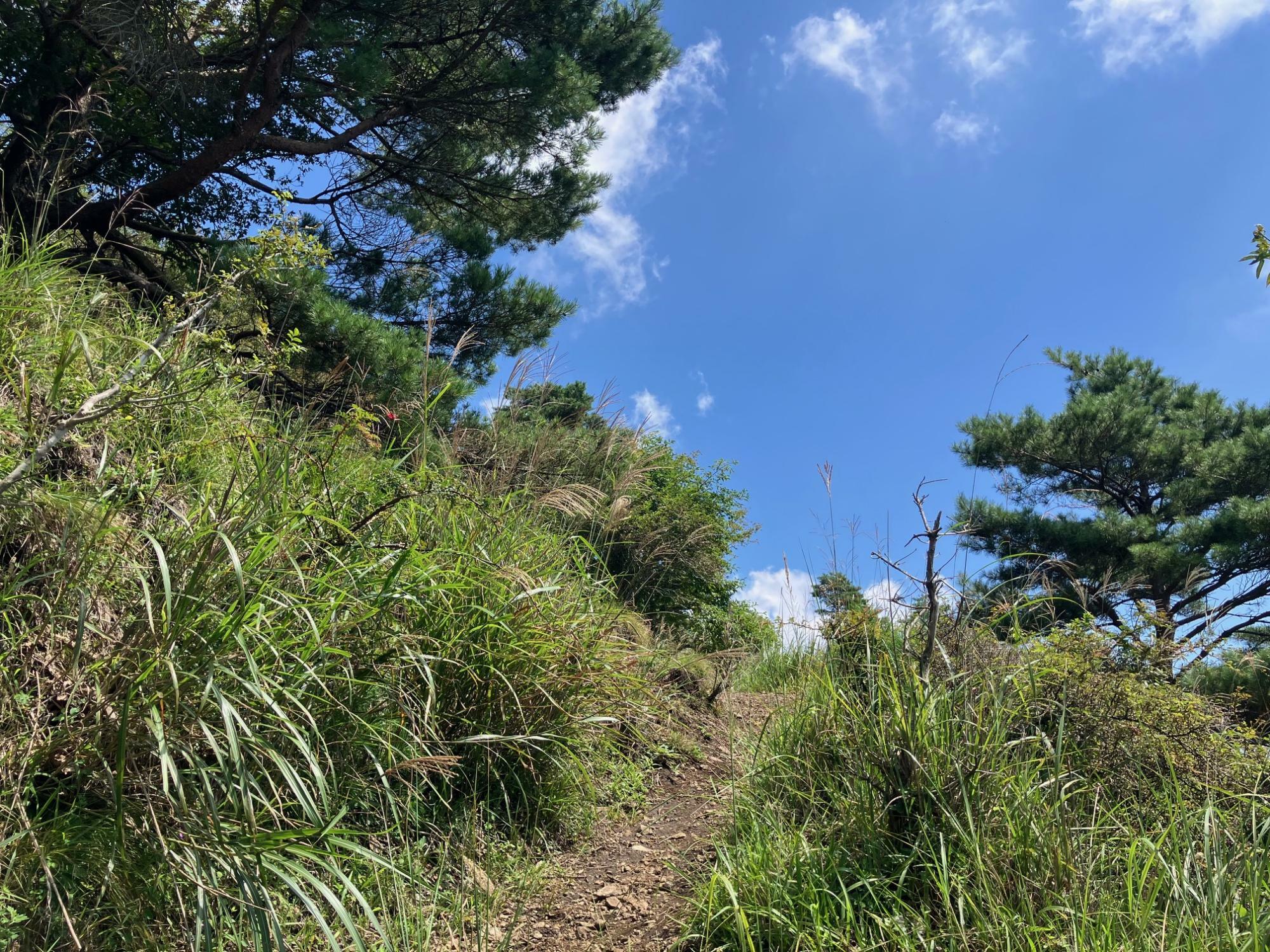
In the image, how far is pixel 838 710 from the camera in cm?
266

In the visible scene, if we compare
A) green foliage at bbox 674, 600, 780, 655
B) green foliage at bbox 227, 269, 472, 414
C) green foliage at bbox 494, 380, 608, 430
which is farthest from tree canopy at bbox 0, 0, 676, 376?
green foliage at bbox 674, 600, 780, 655

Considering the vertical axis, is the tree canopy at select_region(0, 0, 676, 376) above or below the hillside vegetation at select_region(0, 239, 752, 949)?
above

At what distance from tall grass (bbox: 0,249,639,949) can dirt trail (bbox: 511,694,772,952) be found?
243mm

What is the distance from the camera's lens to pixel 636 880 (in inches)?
105

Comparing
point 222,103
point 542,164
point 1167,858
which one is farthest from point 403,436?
point 542,164

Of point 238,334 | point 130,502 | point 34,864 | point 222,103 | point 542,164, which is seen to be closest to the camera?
point 34,864

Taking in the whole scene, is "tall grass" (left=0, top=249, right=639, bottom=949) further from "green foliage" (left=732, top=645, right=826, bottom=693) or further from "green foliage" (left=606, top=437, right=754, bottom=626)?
"green foliage" (left=606, top=437, right=754, bottom=626)

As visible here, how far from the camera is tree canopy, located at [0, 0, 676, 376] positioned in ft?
20.2

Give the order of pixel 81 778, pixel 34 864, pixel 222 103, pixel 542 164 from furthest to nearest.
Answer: pixel 542 164 < pixel 222 103 < pixel 81 778 < pixel 34 864

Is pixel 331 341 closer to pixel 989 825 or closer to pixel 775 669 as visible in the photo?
pixel 775 669

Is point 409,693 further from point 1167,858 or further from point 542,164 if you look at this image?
point 542,164

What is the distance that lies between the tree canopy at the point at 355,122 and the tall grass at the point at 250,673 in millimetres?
3868

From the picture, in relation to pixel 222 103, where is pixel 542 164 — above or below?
above

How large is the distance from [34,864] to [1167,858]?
3.09 metres
